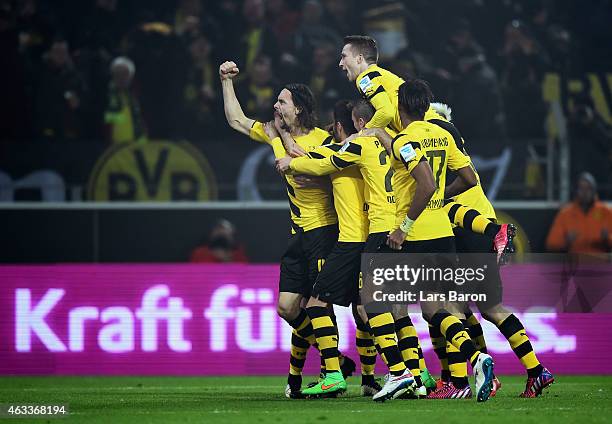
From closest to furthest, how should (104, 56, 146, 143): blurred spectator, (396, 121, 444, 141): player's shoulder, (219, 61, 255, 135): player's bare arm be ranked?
(396, 121, 444, 141): player's shoulder, (219, 61, 255, 135): player's bare arm, (104, 56, 146, 143): blurred spectator

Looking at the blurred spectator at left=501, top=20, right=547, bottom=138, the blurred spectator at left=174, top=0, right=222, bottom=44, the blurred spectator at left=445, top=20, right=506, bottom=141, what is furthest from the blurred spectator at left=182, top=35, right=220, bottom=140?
the blurred spectator at left=501, top=20, right=547, bottom=138

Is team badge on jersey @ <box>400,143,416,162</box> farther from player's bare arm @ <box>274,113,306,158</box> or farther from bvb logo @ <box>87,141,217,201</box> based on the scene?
bvb logo @ <box>87,141,217,201</box>

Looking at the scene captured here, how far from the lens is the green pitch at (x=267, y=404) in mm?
7477

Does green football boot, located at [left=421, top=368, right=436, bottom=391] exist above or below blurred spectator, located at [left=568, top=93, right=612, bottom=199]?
below

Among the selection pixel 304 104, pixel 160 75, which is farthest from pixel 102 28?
pixel 304 104

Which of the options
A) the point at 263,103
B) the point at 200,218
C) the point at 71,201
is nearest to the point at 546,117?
the point at 263,103

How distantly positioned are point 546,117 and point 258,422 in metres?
8.29

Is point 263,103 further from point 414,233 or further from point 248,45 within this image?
point 414,233

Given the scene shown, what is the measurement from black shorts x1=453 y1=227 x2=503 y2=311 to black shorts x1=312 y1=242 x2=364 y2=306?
28.9 inches

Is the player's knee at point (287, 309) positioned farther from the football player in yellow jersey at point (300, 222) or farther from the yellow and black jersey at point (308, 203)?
the yellow and black jersey at point (308, 203)

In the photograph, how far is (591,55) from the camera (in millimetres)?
15469

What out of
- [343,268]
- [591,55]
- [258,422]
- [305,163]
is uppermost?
[591,55]

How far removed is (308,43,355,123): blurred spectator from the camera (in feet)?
48.0

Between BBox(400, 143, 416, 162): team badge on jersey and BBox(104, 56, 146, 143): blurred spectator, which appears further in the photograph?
BBox(104, 56, 146, 143): blurred spectator
